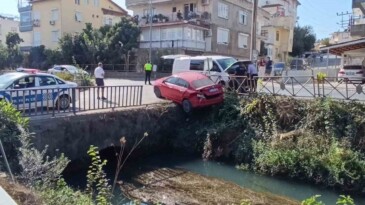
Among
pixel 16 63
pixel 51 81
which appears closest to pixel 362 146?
pixel 51 81

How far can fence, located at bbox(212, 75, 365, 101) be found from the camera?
12.7 m

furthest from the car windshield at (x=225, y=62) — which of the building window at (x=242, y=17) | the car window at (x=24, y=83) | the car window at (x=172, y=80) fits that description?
the building window at (x=242, y=17)

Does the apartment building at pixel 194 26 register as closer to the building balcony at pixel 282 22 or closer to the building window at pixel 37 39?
the building balcony at pixel 282 22

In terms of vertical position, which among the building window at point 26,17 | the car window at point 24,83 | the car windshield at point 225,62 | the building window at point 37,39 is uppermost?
the building window at point 26,17

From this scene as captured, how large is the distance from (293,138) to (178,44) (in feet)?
72.2

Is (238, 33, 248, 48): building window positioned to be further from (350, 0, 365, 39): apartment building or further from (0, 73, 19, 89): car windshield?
(0, 73, 19, 89): car windshield

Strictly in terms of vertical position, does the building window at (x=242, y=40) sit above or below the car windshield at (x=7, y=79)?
above

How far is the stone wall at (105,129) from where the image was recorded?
33.8ft

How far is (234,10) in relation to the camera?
125 feet

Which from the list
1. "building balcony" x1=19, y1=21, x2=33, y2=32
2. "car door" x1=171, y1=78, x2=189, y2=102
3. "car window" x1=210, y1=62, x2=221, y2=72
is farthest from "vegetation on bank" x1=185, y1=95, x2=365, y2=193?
"building balcony" x1=19, y1=21, x2=33, y2=32

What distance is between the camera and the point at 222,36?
3631 centimetres

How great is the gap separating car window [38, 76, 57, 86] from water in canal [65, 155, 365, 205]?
370 centimetres

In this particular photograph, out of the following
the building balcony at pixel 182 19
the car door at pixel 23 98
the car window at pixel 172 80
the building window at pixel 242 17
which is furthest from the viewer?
the building window at pixel 242 17

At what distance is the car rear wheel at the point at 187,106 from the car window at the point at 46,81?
207 inches
